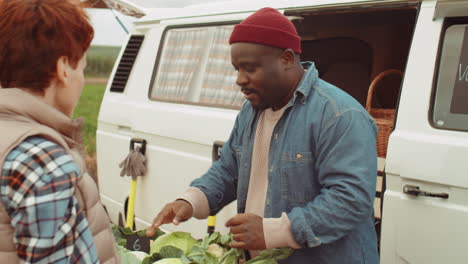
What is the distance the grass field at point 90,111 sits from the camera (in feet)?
44.4

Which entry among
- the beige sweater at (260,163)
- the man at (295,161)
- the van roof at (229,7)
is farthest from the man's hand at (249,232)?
the van roof at (229,7)

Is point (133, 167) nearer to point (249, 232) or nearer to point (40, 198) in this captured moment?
point (249, 232)

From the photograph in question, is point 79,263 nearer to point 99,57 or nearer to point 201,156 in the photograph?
point 201,156

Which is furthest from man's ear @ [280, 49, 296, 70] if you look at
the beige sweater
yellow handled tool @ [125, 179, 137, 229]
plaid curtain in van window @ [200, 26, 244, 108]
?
yellow handled tool @ [125, 179, 137, 229]

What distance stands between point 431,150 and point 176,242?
127cm

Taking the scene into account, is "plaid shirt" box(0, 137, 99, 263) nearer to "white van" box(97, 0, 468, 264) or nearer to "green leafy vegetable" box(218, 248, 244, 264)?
"green leafy vegetable" box(218, 248, 244, 264)

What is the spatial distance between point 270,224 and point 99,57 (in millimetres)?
30393

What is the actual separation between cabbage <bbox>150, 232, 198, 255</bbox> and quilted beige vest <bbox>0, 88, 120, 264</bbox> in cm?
117

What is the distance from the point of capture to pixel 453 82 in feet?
9.21

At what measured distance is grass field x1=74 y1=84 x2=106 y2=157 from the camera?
533 inches

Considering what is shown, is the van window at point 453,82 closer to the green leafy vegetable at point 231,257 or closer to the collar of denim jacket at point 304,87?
the collar of denim jacket at point 304,87

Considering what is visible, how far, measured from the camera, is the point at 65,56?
5.02ft

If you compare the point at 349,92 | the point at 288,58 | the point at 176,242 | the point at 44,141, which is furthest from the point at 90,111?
the point at 44,141

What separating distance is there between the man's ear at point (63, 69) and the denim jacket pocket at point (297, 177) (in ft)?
3.18
